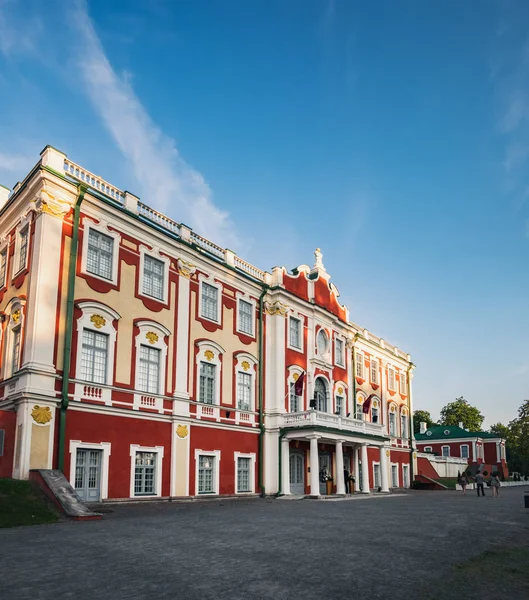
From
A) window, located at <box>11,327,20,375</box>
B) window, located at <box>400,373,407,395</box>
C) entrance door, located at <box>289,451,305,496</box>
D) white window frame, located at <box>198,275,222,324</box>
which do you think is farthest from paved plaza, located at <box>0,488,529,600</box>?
window, located at <box>400,373,407,395</box>

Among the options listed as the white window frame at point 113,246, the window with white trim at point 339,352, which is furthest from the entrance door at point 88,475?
the window with white trim at point 339,352

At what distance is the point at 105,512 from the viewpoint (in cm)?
1869

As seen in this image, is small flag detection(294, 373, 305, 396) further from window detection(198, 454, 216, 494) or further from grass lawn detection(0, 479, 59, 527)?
grass lawn detection(0, 479, 59, 527)

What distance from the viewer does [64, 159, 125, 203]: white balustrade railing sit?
22.6 meters

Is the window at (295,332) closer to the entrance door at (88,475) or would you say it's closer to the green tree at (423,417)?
the entrance door at (88,475)

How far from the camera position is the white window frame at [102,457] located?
2025 cm

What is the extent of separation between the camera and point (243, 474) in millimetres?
29344

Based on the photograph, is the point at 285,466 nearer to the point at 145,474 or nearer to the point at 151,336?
the point at 145,474

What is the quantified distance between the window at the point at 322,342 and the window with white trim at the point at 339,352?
4.47ft

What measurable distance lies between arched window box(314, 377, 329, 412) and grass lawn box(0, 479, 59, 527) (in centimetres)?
2070

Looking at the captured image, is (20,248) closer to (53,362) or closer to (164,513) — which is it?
(53,362)

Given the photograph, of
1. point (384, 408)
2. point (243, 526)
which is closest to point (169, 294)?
point (243, 526)

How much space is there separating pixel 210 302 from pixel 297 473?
11.3 metres

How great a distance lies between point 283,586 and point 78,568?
10.3ft
